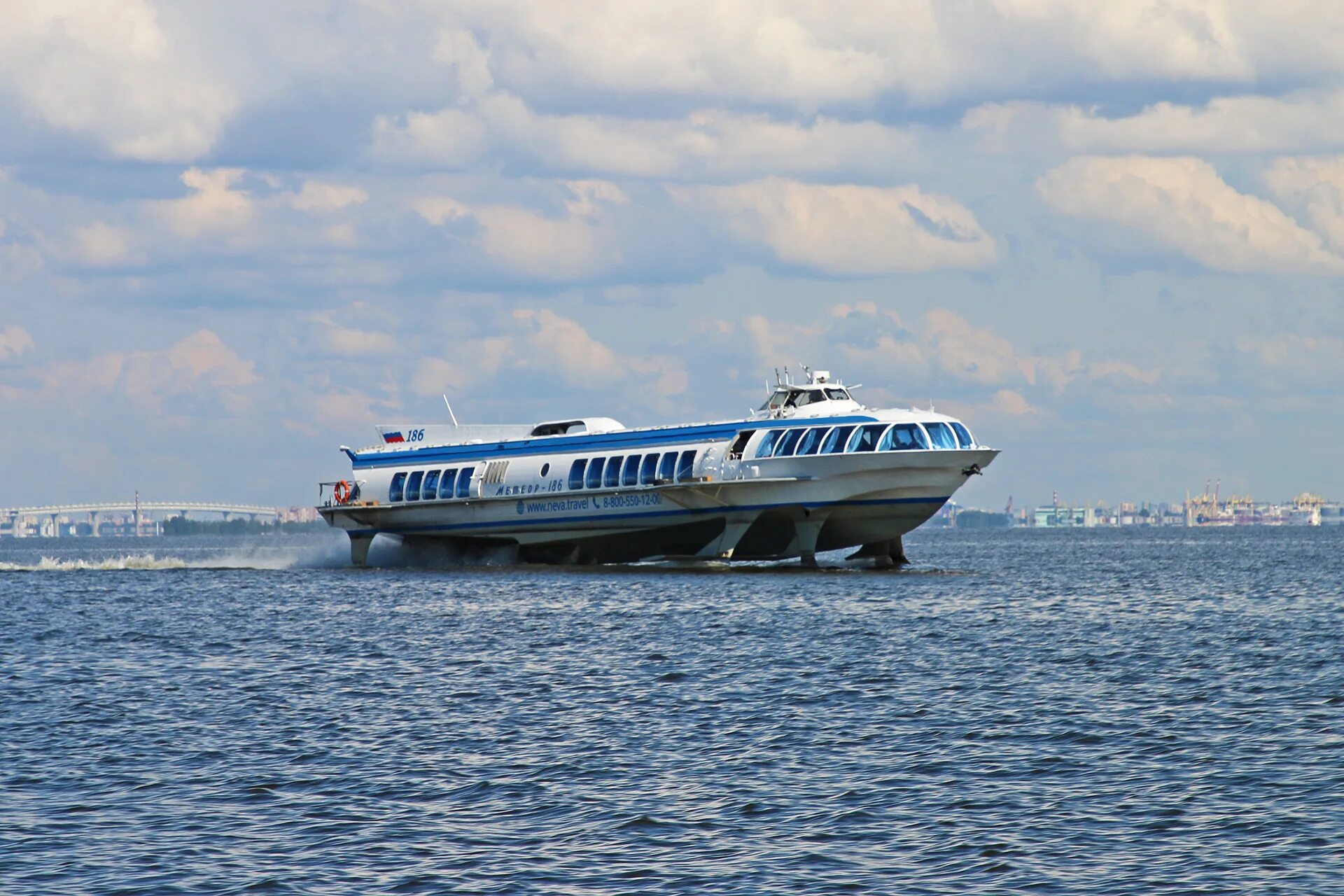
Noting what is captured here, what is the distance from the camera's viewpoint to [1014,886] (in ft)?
65.3

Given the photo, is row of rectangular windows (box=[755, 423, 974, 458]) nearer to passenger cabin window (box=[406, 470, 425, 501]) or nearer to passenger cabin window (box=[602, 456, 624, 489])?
passenger cabin window (box=[602, 456, 624, 489])

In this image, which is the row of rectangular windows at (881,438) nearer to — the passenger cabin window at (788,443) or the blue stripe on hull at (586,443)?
the passenger cabin window at (788,443)

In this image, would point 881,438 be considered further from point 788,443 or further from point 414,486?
point 414,486

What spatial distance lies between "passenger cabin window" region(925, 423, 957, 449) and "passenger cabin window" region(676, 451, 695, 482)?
33.1 ft

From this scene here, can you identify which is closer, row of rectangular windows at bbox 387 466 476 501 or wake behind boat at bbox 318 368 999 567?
wake behind boat at bbox 318 368 999 567

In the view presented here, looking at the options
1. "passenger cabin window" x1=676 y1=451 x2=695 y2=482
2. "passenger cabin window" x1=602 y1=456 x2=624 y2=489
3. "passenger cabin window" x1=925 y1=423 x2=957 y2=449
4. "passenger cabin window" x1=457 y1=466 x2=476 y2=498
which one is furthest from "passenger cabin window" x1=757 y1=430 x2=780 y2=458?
"passenger cabin window" x1=457 y1=466 x2=476 y2=498

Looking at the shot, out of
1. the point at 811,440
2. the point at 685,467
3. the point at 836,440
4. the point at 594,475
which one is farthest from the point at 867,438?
the point at 594,475

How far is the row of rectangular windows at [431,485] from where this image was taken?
80.5m

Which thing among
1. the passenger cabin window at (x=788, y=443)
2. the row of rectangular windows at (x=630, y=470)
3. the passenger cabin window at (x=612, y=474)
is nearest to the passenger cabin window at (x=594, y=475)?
the row of rectangular windows at (x=630, y=470)

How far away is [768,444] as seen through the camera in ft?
231

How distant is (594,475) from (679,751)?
46.7 meters

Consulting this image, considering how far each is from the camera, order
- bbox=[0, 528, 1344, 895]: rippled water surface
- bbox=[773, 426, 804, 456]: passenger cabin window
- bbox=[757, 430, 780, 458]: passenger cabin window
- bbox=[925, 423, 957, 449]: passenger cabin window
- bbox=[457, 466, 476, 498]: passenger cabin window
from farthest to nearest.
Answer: bbox=[457, 466, 476, 498]: passenger cabin window, bbox=[757, 430, 780, 458]: passenger cabin window, bbox=[773, 426, 804, 456]: passenger cabin window, bbox=[925, 423, 957, 449]: passenger cabin window, bbox=[0, 528, 1344, 895]: rippled water surface

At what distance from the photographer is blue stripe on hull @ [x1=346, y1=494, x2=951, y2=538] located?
6876cm

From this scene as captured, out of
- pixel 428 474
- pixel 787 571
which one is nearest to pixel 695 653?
pixel 787 571
